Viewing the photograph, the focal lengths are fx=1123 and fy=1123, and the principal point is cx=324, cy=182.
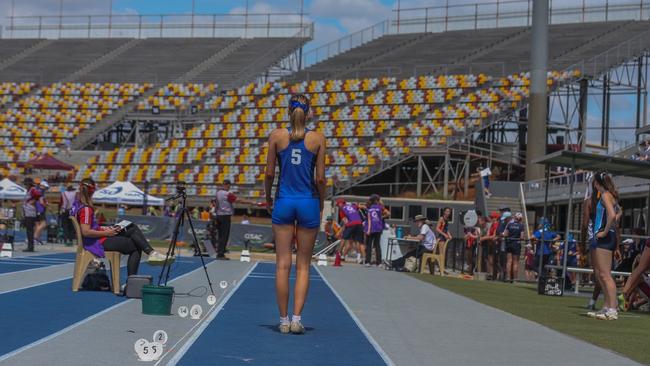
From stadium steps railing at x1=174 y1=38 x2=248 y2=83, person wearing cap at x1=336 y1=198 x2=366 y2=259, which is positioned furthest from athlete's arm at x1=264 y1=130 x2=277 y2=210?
stadium steps railing at x1=174 y1=38 x2=248 y2=83

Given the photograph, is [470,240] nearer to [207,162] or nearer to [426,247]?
[426,247]

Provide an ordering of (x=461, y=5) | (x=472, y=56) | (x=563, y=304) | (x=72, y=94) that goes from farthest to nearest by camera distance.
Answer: (x=461, y=5), (x=72, y=94), (x=472, y=56), (x=563, y=304)

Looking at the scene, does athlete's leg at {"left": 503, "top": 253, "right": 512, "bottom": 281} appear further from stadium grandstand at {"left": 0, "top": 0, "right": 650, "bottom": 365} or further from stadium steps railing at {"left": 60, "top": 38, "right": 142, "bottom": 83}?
stadium steps railing at {"left": 60, "top": 38, "right": 142, "bottom": 83}

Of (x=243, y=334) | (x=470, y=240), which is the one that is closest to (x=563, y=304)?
(x=243, y=334)

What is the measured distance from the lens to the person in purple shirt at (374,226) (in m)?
28.1

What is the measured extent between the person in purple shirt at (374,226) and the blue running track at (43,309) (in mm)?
13276

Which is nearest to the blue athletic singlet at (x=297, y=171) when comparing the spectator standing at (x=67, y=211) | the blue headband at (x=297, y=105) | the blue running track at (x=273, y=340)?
the blue headband at (x=297, y=105)

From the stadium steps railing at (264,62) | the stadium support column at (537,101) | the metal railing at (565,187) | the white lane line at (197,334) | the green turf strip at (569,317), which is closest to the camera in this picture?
the white lane line at (197,334)

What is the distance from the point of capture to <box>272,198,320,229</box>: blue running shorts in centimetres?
997

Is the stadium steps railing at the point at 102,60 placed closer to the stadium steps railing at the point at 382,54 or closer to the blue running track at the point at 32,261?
the stadium steps railing at the point at 382,54

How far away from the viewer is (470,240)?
27.4 m

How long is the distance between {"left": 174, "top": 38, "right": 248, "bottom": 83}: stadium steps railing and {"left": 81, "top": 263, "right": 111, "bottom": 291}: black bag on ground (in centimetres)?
5203

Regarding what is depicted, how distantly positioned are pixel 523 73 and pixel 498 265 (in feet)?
92.5

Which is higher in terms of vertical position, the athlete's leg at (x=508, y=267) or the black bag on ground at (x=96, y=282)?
the black bag on ground at (x=96, y=282)
